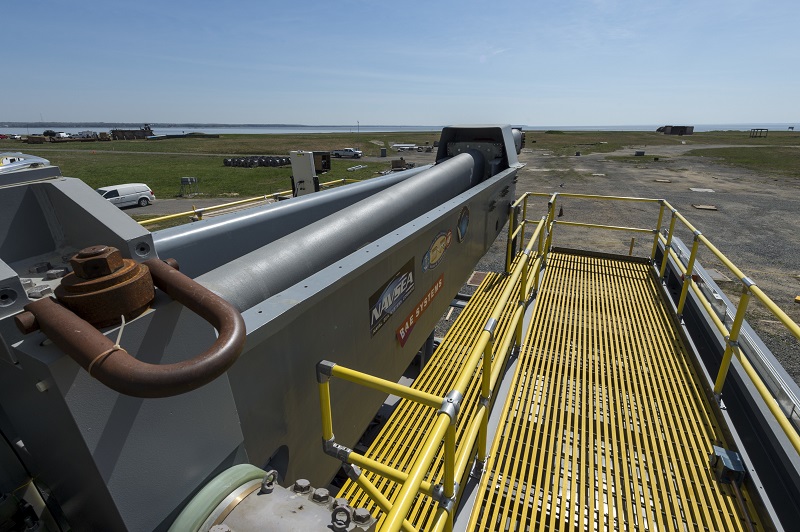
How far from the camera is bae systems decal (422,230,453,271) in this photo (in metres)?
3.81

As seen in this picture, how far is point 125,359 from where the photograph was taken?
0.92 meters

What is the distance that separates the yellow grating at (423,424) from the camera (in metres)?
2.71

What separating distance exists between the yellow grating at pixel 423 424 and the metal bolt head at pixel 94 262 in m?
2.23

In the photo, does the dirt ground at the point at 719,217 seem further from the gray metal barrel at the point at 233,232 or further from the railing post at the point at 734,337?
the gray metal barrel at the point at 233,232

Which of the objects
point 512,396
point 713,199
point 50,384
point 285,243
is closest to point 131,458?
point 50,384

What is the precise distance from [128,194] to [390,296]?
23.5 meters

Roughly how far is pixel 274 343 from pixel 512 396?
2.76 metres

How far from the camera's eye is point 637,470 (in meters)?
3.05

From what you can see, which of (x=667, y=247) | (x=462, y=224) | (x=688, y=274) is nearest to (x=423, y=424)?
(x=462, y=224)

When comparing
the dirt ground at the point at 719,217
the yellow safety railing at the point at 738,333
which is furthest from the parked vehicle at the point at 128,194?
the yellow safety railing at the point at 738,333

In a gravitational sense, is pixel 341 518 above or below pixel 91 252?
below

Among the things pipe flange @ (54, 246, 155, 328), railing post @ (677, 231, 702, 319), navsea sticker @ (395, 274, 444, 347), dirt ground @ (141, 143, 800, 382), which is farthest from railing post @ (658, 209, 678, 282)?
pipe flange @ (54, 246, 155, 328)

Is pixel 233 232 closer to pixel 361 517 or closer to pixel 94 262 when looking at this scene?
pixel 94 262

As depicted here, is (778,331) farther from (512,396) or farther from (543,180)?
(543,180)
